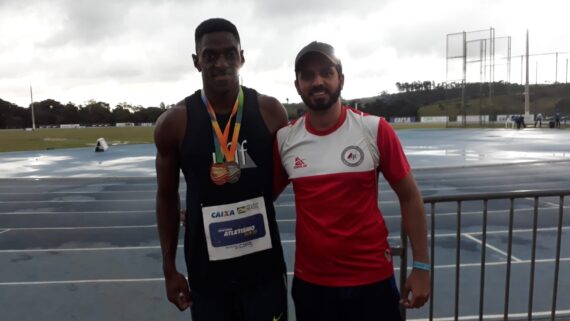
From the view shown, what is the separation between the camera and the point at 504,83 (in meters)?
54.1

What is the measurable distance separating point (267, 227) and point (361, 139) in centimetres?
59

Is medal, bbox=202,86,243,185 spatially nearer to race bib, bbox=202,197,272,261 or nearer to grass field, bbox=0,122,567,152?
race bib, bbox=202,197,272,261

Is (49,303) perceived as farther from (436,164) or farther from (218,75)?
(436,164)

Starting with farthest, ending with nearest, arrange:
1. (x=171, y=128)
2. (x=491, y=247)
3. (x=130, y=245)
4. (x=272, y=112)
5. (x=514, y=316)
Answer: (x=130, y=245)
(x=491, y=247)
(x=514, y=316)
(x=272, y=112)
(x=171, y=128)

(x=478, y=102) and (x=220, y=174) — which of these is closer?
(x=220, y=174)

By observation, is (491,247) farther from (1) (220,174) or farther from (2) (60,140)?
(2) (60,140)

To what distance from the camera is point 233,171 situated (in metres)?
1.99

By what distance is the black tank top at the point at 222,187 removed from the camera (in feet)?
6.60

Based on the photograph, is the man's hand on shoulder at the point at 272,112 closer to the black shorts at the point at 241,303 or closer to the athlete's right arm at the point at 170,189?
the athlete's right arm at the point at 170,189

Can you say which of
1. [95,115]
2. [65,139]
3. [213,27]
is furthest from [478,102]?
[95,115]

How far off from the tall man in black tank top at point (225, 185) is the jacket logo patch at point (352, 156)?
13.9 inches

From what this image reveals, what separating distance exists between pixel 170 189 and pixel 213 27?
0.79 metres

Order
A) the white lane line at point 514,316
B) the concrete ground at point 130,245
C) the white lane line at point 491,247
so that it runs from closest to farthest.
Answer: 1. the white lane line at point 514,316
2. the concrete ground at point 130,245
3. the white lane line at point 491,247

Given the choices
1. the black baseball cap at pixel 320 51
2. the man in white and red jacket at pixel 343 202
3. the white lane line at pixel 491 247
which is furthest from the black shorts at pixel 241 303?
the white lane line at pixel 491 247
